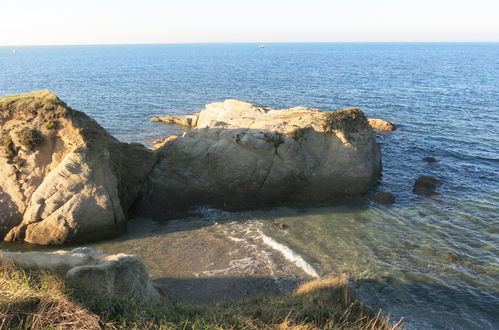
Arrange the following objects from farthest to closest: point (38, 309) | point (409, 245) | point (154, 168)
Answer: point (154, 168), point (409, 245), point (38, 309)

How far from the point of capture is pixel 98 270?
10.8 metres

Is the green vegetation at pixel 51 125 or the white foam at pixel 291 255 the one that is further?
the green vegetation at pixel 51 125

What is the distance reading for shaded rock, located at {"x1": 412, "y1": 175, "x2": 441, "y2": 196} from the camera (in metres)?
25.5

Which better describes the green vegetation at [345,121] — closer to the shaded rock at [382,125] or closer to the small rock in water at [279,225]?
the small rock in water at [279,225]

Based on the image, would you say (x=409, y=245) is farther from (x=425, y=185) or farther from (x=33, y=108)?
(x=33, y=108)

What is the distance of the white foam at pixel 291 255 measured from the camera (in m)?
17.0

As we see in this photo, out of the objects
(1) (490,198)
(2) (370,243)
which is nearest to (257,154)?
(2) (370,243)

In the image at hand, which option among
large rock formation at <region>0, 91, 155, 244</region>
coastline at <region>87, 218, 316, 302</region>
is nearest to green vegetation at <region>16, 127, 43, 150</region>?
large rock formation at <region>0, 91, 155, 244</region>

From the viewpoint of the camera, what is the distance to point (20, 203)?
19.5 meters

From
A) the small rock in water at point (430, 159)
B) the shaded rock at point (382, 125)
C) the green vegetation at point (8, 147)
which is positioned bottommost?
the small rock in water at point (430, 159)

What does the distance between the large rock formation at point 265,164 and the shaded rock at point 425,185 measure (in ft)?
9.84

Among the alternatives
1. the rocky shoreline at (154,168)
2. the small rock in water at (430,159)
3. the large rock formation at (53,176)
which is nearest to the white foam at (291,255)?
the rocky shoreline at (154,168)

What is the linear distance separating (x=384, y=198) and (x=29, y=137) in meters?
21.3

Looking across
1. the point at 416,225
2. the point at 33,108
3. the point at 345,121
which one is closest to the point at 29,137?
the point at 33,108
